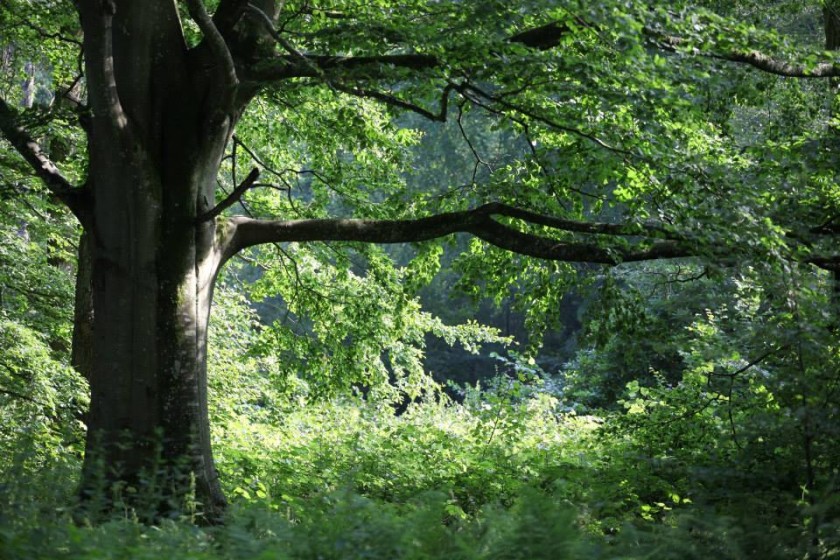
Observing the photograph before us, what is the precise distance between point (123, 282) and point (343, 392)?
15.2ft

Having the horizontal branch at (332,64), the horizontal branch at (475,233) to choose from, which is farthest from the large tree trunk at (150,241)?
the horizontal branch at (475,233)

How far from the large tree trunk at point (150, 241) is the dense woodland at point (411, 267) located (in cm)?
2

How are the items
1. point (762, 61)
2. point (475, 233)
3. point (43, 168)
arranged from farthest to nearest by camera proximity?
point (762, 61)
point (475, 233)
point (43, 168)

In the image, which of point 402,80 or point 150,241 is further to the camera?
point 402,80

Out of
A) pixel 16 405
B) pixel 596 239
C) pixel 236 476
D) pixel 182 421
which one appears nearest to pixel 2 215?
pixel 16 405

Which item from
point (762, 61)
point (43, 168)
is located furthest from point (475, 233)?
point (43, 168)

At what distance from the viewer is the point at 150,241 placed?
7371 millimetres

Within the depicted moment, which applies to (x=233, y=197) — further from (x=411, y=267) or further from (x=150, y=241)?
(x=411, y=267)

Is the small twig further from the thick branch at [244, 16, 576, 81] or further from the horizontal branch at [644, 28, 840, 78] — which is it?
the horizontal branch at [644, 28, 840, 78]

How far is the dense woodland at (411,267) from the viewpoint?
5141mm

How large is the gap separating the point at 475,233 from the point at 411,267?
2547 mm

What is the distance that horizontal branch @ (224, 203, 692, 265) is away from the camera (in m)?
7.71

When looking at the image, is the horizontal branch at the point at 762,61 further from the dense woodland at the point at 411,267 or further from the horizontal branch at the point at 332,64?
the horizontal branch at the point at 332,64

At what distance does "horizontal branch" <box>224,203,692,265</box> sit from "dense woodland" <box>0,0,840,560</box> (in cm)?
3
